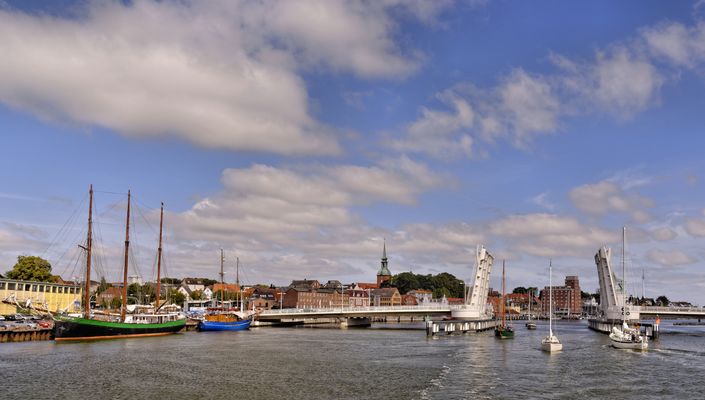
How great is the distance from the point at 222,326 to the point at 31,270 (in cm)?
3891

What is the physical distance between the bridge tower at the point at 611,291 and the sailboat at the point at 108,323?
253ft

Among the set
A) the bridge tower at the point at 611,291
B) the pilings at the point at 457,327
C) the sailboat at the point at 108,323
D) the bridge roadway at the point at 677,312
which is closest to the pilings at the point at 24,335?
the sailboat at the point at 108,323

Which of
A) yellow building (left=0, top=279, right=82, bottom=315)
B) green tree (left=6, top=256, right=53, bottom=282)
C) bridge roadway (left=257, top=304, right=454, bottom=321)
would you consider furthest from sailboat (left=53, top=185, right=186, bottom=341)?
green tree (left=6, top=256, right=53, bottom=282)

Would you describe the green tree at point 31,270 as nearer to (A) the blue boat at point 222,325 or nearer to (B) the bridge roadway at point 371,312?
(A) the blue boat at point 222,325

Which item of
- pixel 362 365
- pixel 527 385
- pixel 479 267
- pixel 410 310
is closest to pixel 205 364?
pixel 362 365

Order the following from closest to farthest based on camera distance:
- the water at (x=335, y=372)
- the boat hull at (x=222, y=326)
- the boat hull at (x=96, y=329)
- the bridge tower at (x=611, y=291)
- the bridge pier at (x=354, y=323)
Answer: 1. the water at (x=335, y=372)
2. the boat hull at (x=96, y=329)
3. the boat hull at (x=222, y=326)
4. the bridge tower at (x=611, y=291)
5. the bridge pier at (x=354, y=323)

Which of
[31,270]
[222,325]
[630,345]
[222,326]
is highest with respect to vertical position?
[31,270]

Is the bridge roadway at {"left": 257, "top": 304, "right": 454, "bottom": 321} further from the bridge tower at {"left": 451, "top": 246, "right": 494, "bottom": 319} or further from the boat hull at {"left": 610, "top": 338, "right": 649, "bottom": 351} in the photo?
the boat hull at {"left": 610, "top": 338, "right": 649, "bottom": 351}

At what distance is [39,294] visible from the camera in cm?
10812

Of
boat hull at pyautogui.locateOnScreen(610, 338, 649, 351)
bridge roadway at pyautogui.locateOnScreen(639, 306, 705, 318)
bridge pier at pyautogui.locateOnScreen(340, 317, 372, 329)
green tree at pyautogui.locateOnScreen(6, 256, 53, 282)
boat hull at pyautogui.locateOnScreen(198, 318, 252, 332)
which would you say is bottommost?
bridge pier at pyautogui.locateOnScreen(340, 317, 372, 329)

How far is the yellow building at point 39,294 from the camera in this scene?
101312 mm

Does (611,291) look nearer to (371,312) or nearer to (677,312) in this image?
(677,312)

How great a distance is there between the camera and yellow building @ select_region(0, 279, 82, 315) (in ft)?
332

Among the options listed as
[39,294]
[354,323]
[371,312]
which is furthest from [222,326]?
[354,323]
